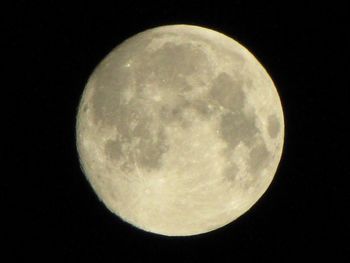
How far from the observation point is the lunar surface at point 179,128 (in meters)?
5.80

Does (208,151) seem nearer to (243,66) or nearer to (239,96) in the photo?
(239,96)

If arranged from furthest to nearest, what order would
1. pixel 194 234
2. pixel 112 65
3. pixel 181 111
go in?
pixel 194 234
pixel 112 65
pixel 181 111

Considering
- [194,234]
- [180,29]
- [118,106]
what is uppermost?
[180,29]

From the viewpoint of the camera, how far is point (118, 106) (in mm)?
5934

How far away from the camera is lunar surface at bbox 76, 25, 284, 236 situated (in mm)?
5801

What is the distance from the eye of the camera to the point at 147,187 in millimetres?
6020

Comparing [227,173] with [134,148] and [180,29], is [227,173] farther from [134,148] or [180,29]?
[180,29]

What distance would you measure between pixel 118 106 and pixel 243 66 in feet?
4.53

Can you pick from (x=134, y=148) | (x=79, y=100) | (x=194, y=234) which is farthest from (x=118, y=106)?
(x=194, y=234)

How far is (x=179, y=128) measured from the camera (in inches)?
227

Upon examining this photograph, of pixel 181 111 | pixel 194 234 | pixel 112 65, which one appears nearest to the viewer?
pixel 181 111

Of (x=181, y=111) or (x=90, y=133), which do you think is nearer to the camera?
(x=181, y=111)

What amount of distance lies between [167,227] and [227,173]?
0.99 meters

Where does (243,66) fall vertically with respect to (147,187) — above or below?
above
